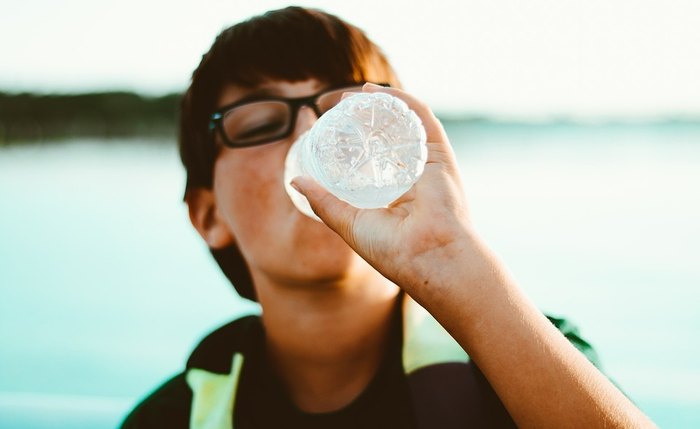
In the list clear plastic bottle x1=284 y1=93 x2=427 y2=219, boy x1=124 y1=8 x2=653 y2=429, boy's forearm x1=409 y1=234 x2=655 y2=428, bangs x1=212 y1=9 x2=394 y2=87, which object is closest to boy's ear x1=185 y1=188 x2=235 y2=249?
boy x1=124 y1=8 x2=653 y2=429

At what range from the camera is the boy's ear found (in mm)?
1958

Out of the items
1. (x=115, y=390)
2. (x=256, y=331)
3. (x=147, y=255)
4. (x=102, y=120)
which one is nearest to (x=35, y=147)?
(x=102, y=120)

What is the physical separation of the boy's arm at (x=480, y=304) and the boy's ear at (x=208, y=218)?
80cm

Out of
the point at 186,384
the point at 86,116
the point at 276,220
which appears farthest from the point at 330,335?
the point at 86,116

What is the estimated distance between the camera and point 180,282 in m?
5.64

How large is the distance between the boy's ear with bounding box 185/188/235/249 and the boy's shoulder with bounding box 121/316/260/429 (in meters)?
0.25

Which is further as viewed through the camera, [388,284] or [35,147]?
[35,147]

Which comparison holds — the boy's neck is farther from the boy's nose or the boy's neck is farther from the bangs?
the bangs

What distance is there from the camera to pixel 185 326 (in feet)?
15.8

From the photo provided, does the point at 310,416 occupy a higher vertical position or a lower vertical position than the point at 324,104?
lower

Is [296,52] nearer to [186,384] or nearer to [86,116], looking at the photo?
[186,384]

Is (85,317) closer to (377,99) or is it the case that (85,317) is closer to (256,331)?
(256,331)

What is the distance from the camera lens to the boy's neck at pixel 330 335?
5.39ft

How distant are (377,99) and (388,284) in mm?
554
